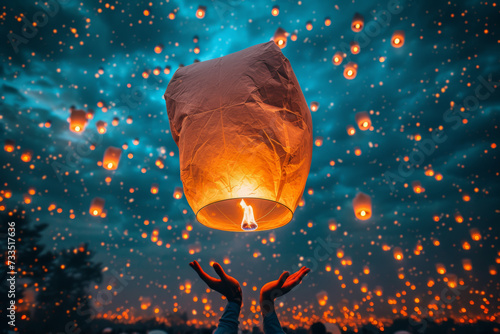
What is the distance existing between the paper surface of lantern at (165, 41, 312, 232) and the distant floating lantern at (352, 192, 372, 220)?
2.68 meters

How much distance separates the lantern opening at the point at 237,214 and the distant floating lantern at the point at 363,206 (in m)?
2.53

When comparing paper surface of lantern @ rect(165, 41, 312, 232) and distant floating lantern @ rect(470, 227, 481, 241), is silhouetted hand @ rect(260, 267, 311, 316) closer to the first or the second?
paper surface of lantern @ rect(165, 41, 312, 232)

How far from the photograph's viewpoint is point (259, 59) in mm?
1323

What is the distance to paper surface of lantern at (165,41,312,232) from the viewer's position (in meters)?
1.20

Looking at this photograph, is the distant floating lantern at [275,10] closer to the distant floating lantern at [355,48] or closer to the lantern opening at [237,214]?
the distant floating lantern at [355,48]

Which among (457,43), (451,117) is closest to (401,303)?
(451,117)

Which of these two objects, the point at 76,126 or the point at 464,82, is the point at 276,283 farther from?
the point at 464,82

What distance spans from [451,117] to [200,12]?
9685mm

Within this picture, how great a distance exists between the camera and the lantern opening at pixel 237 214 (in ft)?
4.83

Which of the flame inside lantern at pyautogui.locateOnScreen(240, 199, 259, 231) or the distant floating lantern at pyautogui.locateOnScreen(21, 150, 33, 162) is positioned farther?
the distant floating lantern at pyautogui.locateOnScreen(21, 150, 33, 162)

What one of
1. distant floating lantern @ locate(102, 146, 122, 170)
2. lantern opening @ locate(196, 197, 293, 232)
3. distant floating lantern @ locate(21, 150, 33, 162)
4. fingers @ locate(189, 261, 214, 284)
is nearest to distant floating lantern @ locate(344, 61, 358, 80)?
lantern opening @ locate(196, 197, 293, 232)

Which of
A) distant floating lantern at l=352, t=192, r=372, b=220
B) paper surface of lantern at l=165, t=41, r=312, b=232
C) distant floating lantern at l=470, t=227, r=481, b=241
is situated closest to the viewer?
paper surface of lantern at l=165, t=41, r=312, b=232

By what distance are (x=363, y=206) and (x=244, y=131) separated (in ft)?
10.3

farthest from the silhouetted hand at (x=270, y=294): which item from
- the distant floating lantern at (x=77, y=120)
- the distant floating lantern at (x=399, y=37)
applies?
the distant floating lantern at (x=399, y=37)
